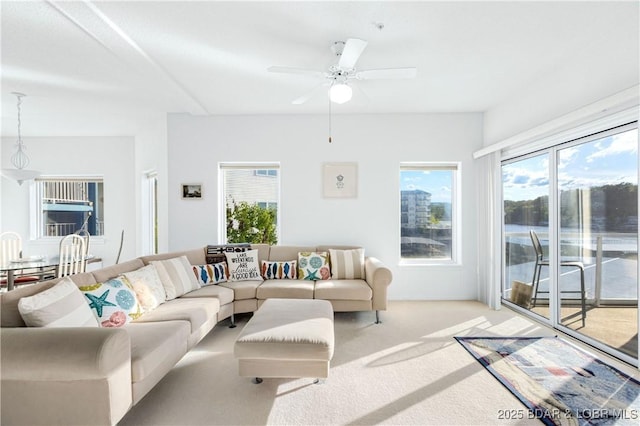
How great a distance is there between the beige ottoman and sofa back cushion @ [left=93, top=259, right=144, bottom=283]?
4.46ft

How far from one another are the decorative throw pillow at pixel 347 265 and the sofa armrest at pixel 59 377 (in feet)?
8.82

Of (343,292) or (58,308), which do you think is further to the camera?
(343,292)

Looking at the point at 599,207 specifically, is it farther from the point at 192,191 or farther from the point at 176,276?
the point at 192,191

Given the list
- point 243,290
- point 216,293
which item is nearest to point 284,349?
point 216,293

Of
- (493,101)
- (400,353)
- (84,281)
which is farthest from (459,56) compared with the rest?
(84,281)

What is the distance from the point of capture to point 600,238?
2842mm

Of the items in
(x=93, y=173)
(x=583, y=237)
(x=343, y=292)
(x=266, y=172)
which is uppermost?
(x=93, y=173)

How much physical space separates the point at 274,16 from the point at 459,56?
1.69 m

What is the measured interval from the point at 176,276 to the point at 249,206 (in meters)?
1.80

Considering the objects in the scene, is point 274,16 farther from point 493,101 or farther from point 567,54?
point 493,101

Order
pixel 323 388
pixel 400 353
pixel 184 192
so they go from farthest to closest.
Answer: pixel 184 192 < pixel 400 353 < pixel 323 388

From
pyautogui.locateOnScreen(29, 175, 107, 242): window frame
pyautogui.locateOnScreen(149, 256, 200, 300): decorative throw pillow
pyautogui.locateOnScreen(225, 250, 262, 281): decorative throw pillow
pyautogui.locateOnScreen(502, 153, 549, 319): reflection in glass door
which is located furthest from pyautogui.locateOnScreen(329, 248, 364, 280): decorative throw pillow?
pyautogui.locateOnScreen(29, 175, 107, 242): window frame

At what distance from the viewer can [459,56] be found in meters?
2.89

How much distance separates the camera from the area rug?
6.38 ft
